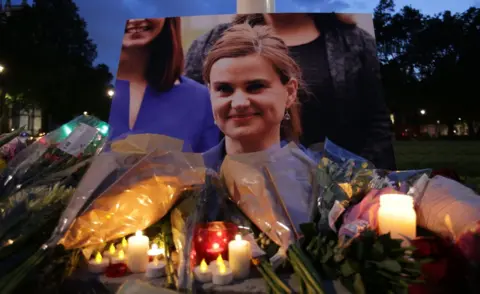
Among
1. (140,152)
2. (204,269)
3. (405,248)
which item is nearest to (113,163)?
(140,152)

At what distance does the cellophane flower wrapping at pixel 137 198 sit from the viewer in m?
1.29

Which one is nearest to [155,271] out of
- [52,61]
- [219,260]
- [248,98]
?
[219,260]

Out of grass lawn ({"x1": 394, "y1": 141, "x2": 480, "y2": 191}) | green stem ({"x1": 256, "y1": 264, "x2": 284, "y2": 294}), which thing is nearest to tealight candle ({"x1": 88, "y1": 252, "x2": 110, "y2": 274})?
green stem ({"x1": 256, "y1": 264, "x2": 284, "y2": 294})

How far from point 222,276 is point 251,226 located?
309mm

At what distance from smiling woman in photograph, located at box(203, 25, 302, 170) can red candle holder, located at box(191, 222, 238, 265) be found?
0.87 m

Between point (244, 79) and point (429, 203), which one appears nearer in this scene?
point (429, 203)

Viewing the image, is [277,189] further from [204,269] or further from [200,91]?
[200,91]

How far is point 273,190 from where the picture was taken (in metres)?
1.40

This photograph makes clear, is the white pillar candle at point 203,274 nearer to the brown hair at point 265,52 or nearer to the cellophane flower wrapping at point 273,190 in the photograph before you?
the cellophane flower wrapping at point 273,190

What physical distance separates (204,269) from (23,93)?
13293 millimetres

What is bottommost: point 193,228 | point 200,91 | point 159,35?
point 193,228

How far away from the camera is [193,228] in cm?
127

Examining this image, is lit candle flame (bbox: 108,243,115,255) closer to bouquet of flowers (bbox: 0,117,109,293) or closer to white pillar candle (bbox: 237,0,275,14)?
bouquet of flowers (bbox: 0,117,109,293)

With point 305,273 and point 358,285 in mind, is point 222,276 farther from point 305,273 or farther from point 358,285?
point 358,285
